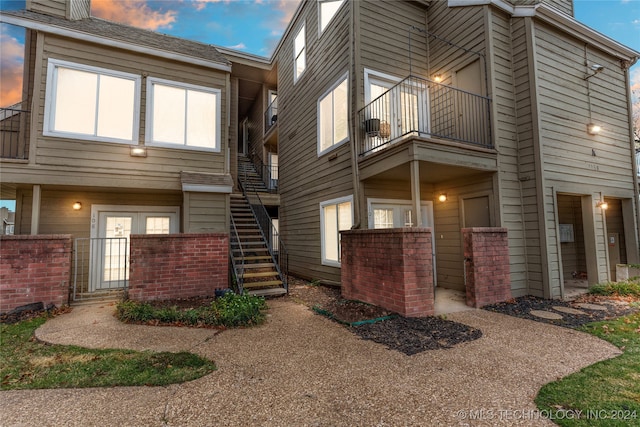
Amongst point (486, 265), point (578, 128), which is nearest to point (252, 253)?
point (486, 265)

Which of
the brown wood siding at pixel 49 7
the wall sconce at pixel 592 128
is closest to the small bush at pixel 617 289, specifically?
the wall sconce at pixel 592 128

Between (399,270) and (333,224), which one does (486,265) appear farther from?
(333,224)

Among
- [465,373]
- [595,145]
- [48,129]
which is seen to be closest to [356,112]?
[465,373]

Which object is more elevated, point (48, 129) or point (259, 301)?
point (48, 129)

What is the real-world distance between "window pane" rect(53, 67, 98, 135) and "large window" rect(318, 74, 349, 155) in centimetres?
560

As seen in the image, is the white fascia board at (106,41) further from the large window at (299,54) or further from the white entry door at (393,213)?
the white entry door at (393,213)

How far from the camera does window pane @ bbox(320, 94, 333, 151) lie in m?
8.40

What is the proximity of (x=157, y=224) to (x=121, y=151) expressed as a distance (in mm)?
2208

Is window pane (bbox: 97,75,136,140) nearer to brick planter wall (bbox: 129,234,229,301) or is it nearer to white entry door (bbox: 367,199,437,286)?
brick planter wall (bbox: 129,234,229,301)

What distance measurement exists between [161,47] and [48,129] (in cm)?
321

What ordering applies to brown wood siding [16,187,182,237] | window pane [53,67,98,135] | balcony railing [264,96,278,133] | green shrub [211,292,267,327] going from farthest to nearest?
balcony railing [264,96,278,133] → brown wood siding [16,187,182,237] → window pane [53,67,98,135] → green shrub [211,292,267,327]

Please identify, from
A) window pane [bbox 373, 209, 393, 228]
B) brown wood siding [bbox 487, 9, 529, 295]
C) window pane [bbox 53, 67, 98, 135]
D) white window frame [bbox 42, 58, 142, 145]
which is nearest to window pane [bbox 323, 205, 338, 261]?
window pane [bbox 373, 209, 393, 228]

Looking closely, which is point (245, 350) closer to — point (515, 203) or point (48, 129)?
point (515, 203)

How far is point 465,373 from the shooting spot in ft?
10.0
